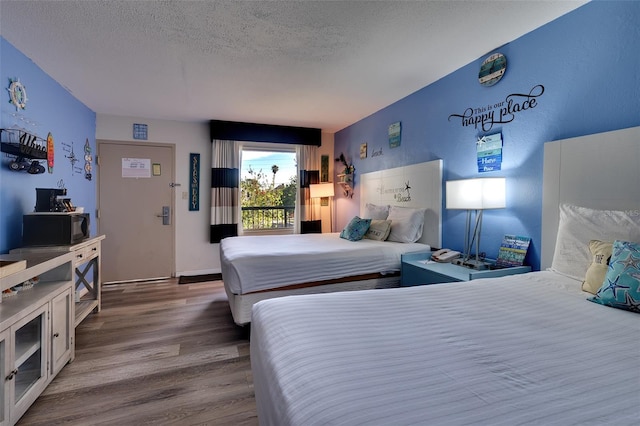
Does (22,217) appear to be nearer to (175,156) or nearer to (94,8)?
(94,8)

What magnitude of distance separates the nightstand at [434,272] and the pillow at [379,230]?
20.7 inches

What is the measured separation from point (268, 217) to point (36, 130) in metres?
3.04

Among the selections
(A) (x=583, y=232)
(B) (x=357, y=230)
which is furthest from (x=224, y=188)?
(A) (x=583, y=232)

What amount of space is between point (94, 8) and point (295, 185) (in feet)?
11.2

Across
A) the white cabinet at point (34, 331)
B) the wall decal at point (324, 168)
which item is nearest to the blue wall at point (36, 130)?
the white cabinet at point (34, 331)

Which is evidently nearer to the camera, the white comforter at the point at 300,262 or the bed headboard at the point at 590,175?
the bed headboard at the point at 590,175

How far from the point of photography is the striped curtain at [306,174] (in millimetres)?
4938

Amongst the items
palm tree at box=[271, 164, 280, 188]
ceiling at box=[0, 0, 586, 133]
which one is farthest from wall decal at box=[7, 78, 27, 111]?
palm tree at box=[271, 164, 280, 188]

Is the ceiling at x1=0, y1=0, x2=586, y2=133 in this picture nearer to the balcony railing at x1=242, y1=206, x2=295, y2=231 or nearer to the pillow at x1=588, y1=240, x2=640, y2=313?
the pillow at x1=588, y1=240, x2=640, y2=313

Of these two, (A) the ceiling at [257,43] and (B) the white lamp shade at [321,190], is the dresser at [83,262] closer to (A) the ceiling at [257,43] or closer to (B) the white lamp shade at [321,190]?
(A) the ceiling at [257,43]

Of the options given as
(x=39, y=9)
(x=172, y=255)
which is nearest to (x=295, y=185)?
(x=172, y=255)

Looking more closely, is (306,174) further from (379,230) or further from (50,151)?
(50,151)

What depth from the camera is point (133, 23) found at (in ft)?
6.56

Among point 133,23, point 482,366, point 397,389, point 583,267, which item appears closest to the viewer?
point 397,389
